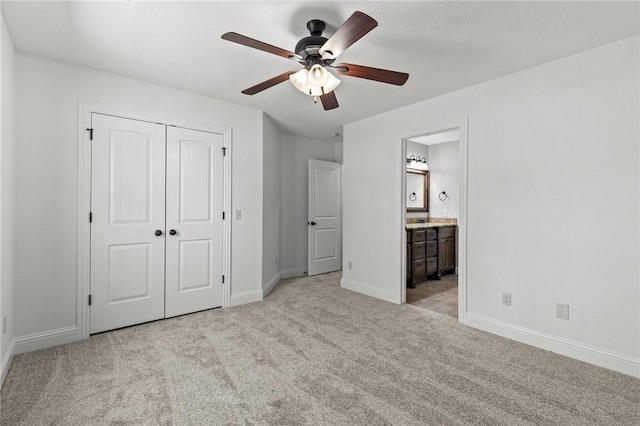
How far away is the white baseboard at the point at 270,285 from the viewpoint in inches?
156

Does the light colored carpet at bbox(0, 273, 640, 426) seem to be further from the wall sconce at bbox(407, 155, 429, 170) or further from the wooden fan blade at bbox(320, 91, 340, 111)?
the wall sconce at bbox(407, 155, 429, 170)

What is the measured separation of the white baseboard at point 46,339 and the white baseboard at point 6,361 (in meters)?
0.07

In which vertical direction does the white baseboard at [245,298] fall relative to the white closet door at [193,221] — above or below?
below

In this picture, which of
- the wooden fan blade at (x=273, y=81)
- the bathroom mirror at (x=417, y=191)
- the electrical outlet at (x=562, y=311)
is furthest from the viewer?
the bathroom mirror at (x=417, y=191)

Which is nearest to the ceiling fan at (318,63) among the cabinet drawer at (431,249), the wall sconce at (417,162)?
the cabinet drawer at (431,249)

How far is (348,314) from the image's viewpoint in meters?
3.31

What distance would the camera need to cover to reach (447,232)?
5.12m

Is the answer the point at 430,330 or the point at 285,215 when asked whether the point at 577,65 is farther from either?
the point at 285,215

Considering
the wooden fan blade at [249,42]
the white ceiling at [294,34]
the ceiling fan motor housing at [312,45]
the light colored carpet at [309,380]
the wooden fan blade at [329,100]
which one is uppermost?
the white ceiling at [294,34]

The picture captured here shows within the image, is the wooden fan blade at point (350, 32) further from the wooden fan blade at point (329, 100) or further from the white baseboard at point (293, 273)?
the white baseboard at point (293, 273)

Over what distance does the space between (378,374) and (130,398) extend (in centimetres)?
162

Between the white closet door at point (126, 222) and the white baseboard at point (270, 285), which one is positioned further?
the white baseboard at point (270, 285)

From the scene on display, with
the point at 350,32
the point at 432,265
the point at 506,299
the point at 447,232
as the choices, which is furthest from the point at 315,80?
the point at 447,232

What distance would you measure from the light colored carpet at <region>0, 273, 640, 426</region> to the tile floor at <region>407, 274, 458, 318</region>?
1.83 feet
